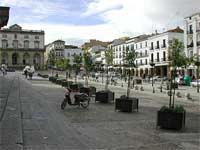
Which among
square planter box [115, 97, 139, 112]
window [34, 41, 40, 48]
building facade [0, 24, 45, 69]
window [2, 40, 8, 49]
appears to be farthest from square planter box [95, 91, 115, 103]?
window [34, 41, 40, 48]

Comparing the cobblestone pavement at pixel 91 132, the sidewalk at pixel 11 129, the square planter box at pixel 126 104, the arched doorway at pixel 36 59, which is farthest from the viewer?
the arched doorway at pixel 36 59

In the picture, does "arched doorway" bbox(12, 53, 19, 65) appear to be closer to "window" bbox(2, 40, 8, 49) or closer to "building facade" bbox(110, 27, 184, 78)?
"window" bbox(2, 40, 8, 49)

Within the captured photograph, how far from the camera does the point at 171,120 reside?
40.9ft

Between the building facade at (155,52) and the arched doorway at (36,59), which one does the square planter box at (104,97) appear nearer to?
the building facade at (155,52)

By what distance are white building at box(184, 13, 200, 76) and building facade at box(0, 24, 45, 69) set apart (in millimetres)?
71501

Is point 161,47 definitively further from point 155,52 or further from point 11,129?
point 11,129

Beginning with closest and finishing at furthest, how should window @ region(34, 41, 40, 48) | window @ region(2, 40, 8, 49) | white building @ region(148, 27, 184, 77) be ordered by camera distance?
white building @ region(148, 27, 184, 77) → window @ region(2, 40, 8, 49) → window @ region(34, 41, 40, 48)

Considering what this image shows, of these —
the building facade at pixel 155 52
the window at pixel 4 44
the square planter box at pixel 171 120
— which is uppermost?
the window at pixel 4 44

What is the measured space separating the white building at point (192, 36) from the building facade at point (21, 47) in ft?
235

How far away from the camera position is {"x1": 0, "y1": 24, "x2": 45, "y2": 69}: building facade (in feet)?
447

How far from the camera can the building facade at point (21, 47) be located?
13612 cm

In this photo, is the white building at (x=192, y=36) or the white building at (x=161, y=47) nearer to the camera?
the white building at (x=192, y=36)

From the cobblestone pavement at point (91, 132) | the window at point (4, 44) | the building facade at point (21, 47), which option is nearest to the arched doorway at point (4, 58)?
the building facade at point (21, 47)

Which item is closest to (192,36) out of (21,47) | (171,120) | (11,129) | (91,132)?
(171,120)
